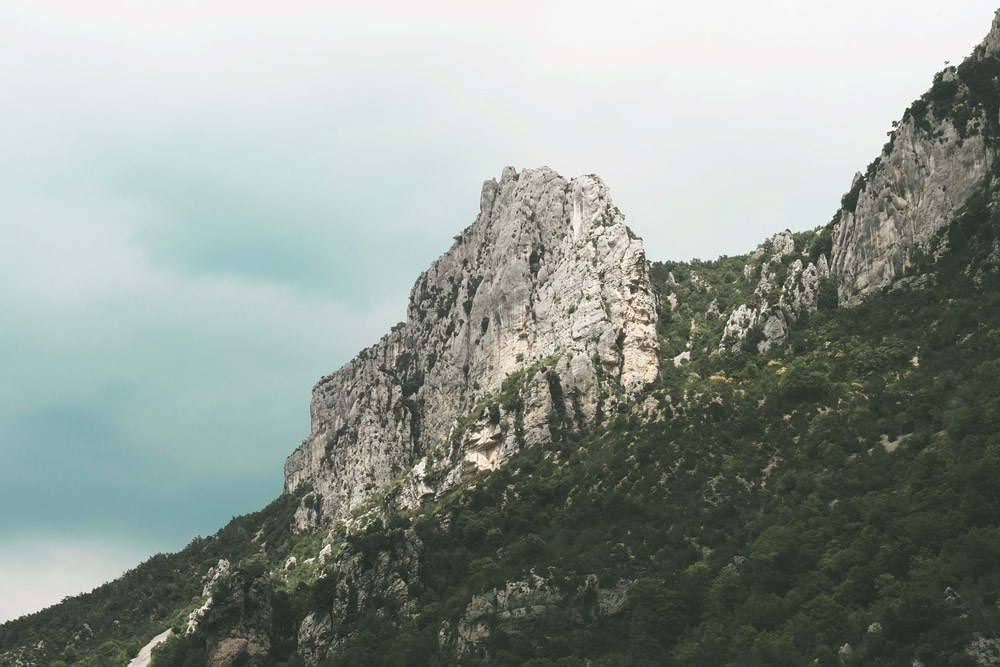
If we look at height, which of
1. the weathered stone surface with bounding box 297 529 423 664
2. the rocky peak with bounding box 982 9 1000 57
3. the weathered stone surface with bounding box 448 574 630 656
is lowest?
the weathered stone surface with bounding box 448 574 630 656

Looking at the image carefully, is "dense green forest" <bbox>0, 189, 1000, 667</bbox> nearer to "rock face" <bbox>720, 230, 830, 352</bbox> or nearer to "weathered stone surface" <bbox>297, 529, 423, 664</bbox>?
"weathered stone surface" <bbox>297, 529, 423, 664</bbox>

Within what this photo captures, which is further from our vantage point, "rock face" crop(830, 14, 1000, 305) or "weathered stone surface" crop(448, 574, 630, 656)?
"rock face" crop(830, 14, 1000, 305)

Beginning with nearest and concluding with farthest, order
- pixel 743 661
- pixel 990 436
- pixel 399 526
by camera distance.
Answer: pixel 743 661
pixel 990 436
pixel 399 526

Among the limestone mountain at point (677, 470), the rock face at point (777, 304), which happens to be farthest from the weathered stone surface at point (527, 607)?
the rock face at point (777, 304)

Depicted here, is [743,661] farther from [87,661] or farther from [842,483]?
[87,661]

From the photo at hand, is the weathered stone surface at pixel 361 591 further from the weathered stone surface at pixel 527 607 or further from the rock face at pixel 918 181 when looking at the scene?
the rock face at pixel 918 181

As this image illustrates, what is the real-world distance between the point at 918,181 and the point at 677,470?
46.2 metres

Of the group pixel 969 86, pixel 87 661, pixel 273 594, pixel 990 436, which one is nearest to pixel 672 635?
pixel 990 436

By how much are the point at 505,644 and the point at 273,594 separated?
106 ft

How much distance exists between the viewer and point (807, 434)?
268ft

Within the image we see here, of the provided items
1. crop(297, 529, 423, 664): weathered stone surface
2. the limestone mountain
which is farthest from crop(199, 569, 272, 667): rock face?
crop(297, 529, 423, 664): weathered stone surface

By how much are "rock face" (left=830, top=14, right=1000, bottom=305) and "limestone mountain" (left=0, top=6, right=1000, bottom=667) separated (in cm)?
30

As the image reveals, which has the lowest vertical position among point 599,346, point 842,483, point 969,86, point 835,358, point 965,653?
Answer: point 965,653

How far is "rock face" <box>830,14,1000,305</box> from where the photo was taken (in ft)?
314
